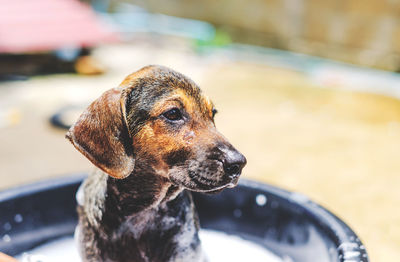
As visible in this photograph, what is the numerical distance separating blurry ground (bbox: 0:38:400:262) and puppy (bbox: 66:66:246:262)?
4.76ft

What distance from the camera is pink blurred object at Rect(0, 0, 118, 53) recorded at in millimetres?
5203

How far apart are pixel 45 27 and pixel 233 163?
5002mm

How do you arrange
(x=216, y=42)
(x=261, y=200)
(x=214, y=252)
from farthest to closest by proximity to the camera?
1. (x=216, y=42)
2. (x=261, y=200)
3. (x=214, y=252)

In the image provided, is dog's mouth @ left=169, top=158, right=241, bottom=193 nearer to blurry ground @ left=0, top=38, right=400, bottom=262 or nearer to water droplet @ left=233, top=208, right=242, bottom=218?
water droplet @ left=233, top=208, right=242, bottom=218

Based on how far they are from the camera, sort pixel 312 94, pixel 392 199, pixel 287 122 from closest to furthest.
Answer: pixel 392 199 → pixel 287 122 → pixel 312 94

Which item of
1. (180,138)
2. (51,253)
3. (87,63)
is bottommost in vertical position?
(87,63)

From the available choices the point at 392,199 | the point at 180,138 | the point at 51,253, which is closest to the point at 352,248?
the point at 180,138

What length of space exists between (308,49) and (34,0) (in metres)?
3.61

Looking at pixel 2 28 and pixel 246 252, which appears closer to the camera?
pixel 246 252

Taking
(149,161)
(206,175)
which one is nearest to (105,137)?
(149,161)

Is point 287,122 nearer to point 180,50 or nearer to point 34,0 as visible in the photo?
point 180,50

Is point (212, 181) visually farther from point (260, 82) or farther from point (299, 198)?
point (260, 82)

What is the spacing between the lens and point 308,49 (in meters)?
6.27

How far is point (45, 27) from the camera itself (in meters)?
5.50
